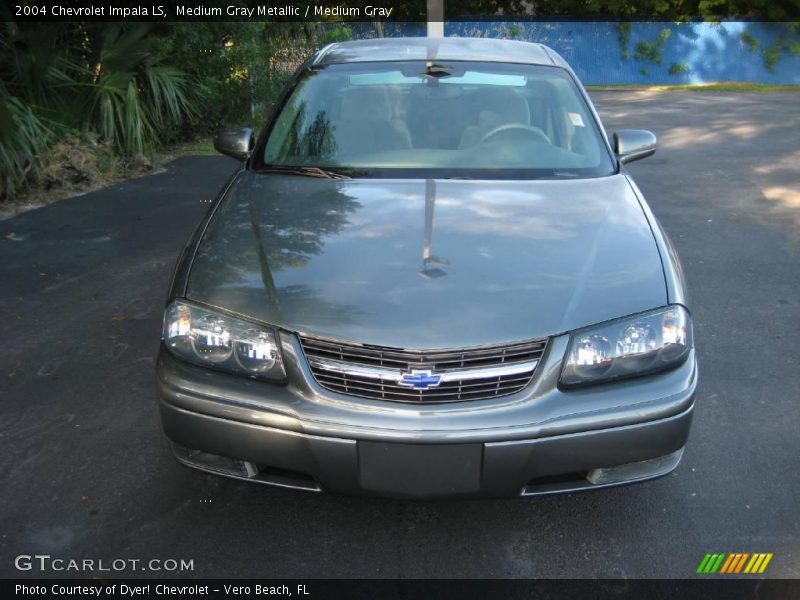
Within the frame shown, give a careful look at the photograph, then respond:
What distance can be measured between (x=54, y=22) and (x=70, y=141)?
1.32 meters

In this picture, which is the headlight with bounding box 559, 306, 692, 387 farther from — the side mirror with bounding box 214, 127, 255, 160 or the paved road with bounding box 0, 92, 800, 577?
the side mirror with bounding box 214, 127, 255, 160

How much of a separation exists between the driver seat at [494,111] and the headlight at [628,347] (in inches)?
63.1

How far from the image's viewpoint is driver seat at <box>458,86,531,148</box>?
13.0 feet

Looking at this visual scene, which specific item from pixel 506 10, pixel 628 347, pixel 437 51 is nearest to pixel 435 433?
pixel 628 347

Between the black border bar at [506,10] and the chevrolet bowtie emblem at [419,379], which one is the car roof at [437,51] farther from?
the black border bar at [506,10]

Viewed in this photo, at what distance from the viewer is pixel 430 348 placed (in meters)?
2.44

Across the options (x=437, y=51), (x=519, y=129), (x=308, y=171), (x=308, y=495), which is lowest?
(x=308, y=495)

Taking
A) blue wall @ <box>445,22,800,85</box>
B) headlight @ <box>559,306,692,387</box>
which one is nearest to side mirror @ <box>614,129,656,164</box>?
headlight @ <box>559,306,692,387</box>

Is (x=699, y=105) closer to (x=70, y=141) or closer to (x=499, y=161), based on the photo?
(x=70, y=141)

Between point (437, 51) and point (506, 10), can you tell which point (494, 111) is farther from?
point (506, 10)

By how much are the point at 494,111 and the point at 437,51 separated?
68cm

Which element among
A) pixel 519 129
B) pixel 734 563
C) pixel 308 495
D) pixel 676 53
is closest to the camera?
pixel 734 563

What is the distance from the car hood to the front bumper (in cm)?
19

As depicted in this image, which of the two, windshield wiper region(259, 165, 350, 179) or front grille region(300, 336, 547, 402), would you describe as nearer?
front grille region(300, 336, 547, 402)
